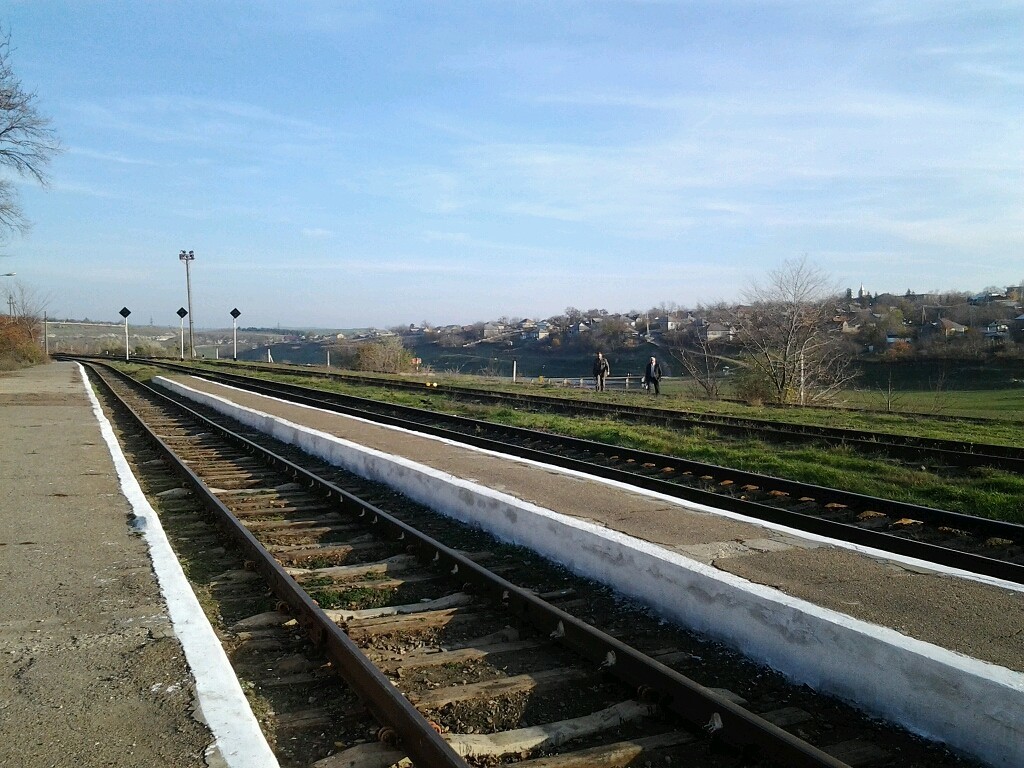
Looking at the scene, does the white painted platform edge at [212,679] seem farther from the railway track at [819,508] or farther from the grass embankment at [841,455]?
the grass embankment at [841,455]

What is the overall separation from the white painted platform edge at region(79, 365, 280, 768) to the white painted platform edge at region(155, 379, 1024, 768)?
2829mm

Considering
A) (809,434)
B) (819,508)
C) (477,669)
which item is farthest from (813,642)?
(809,434)

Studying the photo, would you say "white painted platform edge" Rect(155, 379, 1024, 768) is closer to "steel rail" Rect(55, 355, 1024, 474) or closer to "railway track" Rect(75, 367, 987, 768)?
"railway track" Rect(75, 367, 987, 768)

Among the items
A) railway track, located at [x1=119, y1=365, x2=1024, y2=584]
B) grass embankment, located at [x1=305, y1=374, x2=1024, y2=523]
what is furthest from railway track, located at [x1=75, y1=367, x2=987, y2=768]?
grass embankment, located at [x1=305, y1=374, x2=1024, y2=523]

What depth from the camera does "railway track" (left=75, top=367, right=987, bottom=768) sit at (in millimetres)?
3576

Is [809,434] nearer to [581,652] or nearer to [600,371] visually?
[581,652]

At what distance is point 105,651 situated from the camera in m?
4.52

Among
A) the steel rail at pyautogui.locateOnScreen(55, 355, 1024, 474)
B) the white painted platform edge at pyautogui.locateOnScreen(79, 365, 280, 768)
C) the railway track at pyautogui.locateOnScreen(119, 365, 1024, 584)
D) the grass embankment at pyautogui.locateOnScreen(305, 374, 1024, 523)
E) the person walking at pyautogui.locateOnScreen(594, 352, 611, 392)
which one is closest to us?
the white painted platform edge at pyautogui.locateOnScreen(79, 365, 280, 768)

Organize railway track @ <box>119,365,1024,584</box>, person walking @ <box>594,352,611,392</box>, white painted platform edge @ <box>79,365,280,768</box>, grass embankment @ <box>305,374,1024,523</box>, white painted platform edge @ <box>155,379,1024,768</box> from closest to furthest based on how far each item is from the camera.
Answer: white painted platform edge @ <box>79,365,280,768</box> < white painted platform edge @ <box>155,379,1024,768</box> < railway track @ <box>119,365,1024,584</box> < grass embankment @ <box>305,374,1024,523</box> < person walking @ <box>594,352,611,392</box>

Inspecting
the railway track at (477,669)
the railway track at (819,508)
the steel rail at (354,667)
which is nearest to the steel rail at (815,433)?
the railway track at (819,508)

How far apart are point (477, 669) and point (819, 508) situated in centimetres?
574

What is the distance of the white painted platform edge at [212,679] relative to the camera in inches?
130

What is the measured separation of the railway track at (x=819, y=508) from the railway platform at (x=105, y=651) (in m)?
5.64

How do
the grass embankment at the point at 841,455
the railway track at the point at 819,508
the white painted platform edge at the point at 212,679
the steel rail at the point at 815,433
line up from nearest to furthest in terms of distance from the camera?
the white painted platform edge at the point at 212,679 → the railway track at the point at 819,508 → the grass embankment at the point at 841,455 → the steel rail at the point at 815,433
